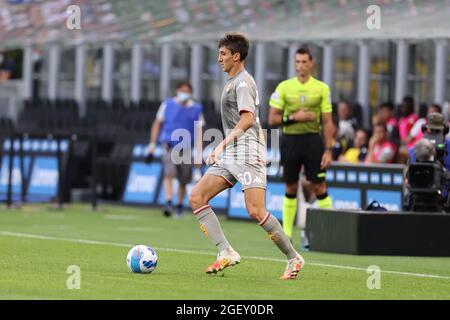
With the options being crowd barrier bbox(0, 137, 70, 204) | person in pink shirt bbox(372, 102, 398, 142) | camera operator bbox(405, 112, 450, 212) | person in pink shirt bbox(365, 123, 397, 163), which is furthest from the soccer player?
crowd barrier bbox(0, 137, 70, 204)

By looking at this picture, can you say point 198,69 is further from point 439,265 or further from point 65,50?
point 439,265

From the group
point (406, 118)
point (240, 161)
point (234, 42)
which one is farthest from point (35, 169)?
point (234, 42)

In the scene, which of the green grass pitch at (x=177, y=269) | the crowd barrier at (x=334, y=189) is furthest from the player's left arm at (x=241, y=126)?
the crowd barrier at (x=334, y=189)

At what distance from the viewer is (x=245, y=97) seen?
42.1 ft

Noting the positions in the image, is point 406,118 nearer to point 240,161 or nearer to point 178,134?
point 178,134

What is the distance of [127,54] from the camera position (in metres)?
39.0

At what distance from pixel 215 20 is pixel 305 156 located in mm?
10099

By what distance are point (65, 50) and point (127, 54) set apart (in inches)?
124

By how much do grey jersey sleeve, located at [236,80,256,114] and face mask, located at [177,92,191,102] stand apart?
37.4 ft

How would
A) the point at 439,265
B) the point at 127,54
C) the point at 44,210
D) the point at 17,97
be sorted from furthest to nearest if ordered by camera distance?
A: the point at 17,97 → the point at 127,54 → the point at 44,210 → the point at 439,265

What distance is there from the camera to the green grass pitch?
37.9ft

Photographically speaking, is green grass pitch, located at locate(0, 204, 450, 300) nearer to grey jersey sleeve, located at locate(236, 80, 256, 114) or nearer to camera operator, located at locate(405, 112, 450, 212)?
camera operator, located at locate(405, 112, 450, 212)

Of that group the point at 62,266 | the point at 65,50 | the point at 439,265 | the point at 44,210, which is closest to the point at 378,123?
the point at 44,210
